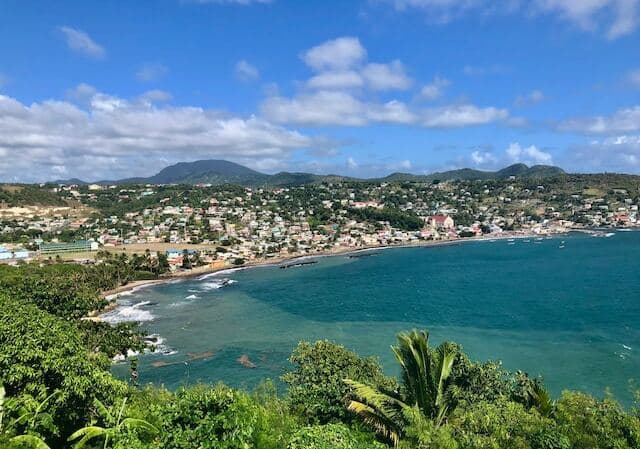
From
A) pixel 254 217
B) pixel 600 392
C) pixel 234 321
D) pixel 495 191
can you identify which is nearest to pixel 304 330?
pixel 234 321

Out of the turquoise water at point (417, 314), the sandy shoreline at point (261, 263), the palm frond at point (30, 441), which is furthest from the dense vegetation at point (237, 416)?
the sandy shoreline at point (261, 263)

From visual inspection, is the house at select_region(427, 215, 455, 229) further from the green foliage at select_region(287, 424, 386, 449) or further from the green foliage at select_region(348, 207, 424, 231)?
the green foliage at select_region(287, 424, 386, 449)

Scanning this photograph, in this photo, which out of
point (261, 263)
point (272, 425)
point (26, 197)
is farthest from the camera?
point (26, 197)

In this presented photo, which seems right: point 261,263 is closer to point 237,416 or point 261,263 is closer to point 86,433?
point 86,433

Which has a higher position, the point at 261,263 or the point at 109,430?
the point at 109,430

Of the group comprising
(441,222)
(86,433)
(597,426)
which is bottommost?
(441,222)

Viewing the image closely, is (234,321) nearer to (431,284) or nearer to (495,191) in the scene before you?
(431,284)

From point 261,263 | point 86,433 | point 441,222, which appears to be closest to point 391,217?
point 441,222
